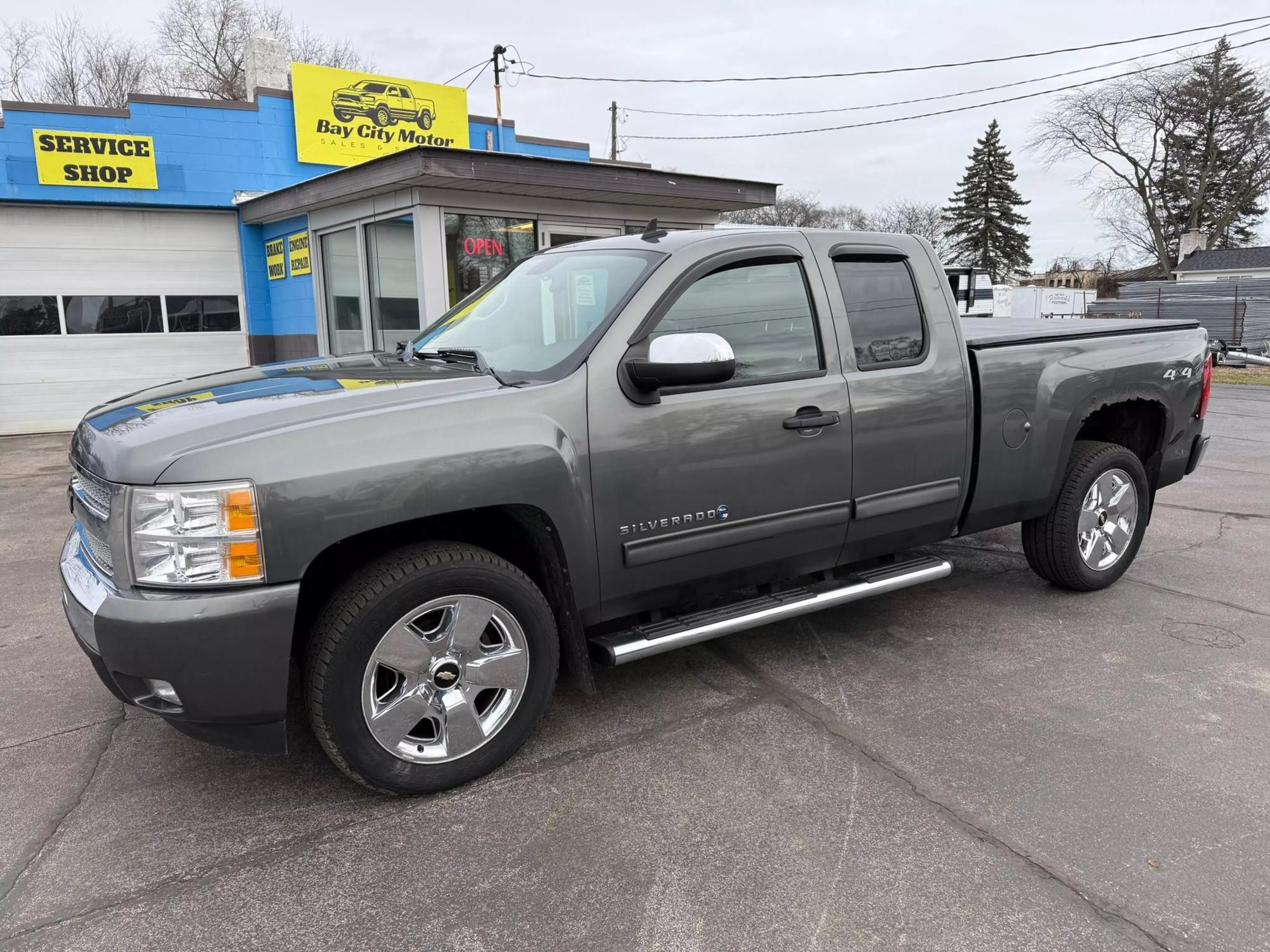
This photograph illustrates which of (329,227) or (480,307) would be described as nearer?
(480,307)

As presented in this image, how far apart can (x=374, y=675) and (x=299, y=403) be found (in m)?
0.91

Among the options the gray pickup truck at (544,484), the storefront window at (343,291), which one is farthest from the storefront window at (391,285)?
the gray pickup truck at (544,484)

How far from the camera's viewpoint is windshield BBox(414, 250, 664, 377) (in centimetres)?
335

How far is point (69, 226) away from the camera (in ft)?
40.1

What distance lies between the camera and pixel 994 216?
58750 millimetres

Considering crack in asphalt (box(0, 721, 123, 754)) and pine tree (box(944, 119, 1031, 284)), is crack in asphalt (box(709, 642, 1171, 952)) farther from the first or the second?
pine tree (box(944, 119, 1031, 284))

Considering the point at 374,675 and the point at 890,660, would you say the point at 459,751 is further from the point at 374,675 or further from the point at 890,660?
the point at 890,660

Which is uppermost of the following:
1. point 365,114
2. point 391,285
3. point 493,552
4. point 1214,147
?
point 1214,147

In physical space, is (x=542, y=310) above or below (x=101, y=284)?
below

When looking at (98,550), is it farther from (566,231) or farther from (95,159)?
(95,159)

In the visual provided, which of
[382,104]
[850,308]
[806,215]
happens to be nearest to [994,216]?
[806,215]

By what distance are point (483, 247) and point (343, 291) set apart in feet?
7.64

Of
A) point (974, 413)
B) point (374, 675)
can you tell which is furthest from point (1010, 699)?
point (374, 675)

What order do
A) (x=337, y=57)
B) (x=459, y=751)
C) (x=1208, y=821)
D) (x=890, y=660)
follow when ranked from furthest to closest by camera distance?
(x=337, y=57) → (x=890, y=660) → (x=459, y=751) → (x=1208, y=821)
